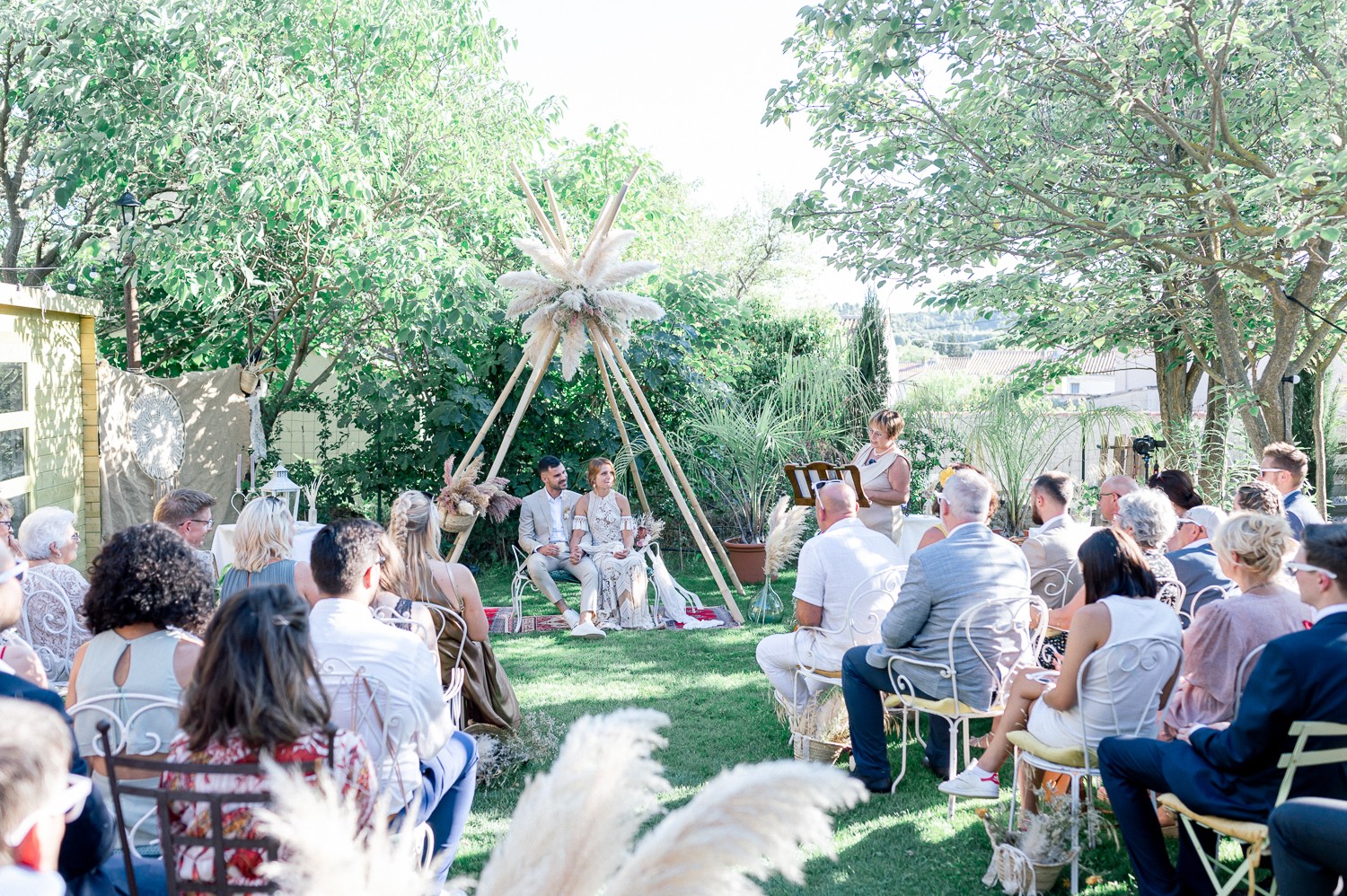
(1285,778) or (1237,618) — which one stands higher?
(1237,618)

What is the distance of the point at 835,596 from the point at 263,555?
8.16ft

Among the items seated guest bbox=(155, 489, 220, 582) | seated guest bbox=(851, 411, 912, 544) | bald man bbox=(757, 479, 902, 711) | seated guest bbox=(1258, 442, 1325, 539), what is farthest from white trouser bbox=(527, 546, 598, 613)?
seated guest bbox=(1258, 442, 1325, 539)

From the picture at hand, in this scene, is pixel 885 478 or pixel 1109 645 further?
pixel 885 478

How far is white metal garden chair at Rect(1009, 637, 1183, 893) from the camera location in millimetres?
3260

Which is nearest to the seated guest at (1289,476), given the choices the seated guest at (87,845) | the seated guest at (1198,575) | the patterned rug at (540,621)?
the seated guest at (1198,575)

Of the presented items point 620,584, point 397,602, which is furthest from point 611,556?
point 397,602

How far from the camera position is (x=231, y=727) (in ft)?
6.52

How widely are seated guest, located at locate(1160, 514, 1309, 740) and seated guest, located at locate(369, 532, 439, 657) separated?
261cm

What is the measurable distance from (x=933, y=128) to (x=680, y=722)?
4140 mm

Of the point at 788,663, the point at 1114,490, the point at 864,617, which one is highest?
the point at 1114,490

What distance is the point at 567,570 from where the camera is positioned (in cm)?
771

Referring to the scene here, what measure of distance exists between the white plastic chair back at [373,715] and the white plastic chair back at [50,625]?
182 centimetres

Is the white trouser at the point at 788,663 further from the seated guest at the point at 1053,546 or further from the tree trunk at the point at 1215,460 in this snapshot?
the tree trunk at the point at 1215,460

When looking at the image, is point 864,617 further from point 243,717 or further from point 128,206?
point 128,206
